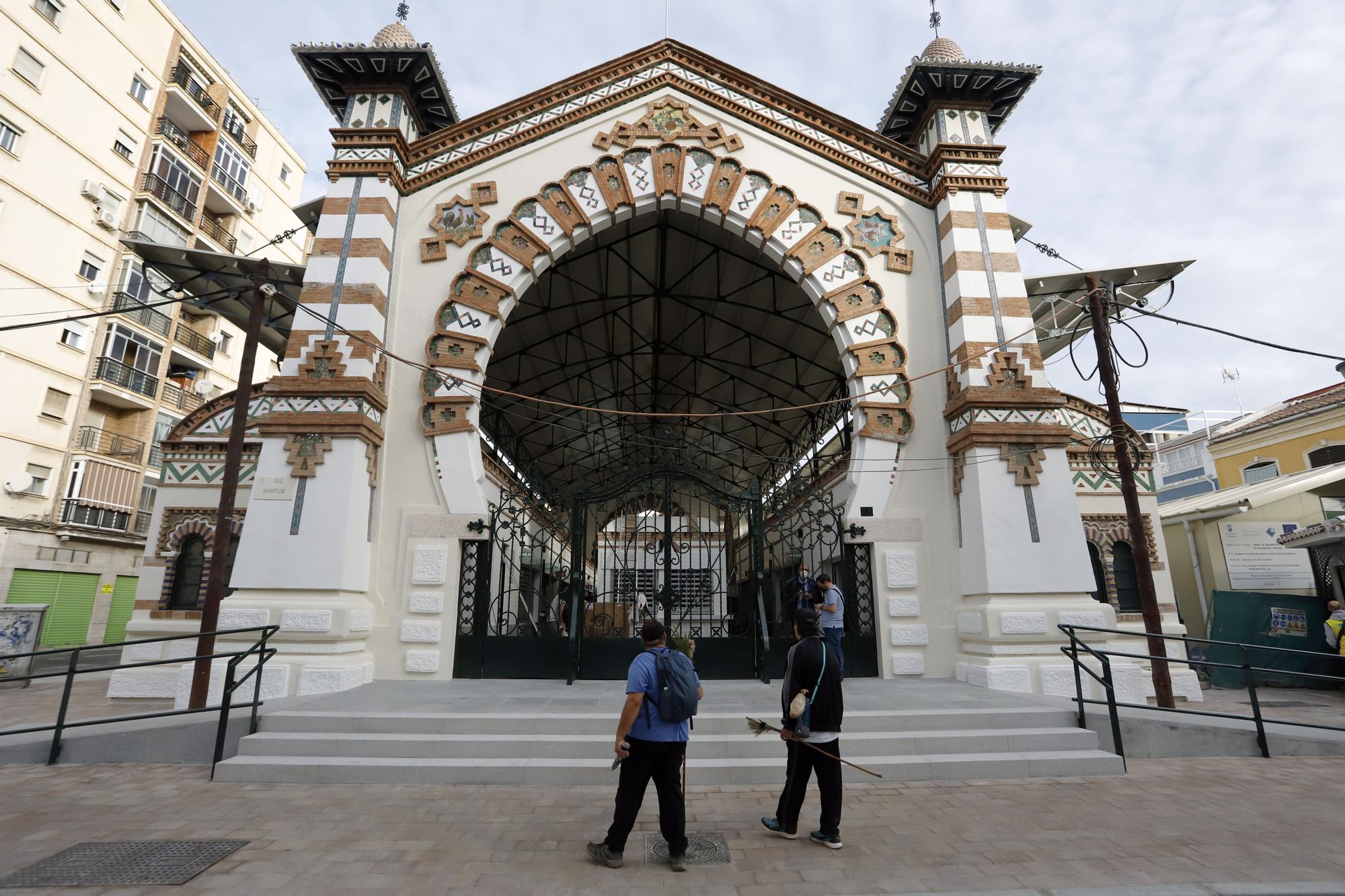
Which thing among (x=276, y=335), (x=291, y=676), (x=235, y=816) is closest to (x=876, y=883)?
(x=235, y=816)

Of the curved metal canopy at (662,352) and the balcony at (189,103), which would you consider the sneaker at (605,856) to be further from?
the balcony at (189,103)

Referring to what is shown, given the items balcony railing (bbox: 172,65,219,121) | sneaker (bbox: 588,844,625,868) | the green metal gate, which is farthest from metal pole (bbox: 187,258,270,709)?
balcony railing (bbox: 172,65,219,121)

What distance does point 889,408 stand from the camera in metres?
11.2

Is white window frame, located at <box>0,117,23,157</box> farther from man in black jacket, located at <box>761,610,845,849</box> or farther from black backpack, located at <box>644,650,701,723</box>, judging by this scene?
man in black jacket, located at <box>761,610,845,849</box>

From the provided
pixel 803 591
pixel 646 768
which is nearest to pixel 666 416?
pixel 803 591

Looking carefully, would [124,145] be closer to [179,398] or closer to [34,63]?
[34,63]

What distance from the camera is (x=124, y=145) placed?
2339cm

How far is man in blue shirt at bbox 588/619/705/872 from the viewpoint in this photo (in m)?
4.42

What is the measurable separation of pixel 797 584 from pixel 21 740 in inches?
367

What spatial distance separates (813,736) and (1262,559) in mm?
17810

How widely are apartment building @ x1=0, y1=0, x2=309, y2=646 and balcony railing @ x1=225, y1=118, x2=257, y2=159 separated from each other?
1261 millimetres

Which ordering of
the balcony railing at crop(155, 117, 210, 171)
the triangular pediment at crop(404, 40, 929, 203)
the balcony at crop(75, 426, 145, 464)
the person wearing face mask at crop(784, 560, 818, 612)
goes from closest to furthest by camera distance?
1. the person wearing face mask at crop(784, 560, 818, 612)
2. the triangular pediment at crop(404, 40, 929, 203)
3. the balcony at crop(75, 426, 145, 464)
4. the balcony railing at crop(155, 117, 210, 171)

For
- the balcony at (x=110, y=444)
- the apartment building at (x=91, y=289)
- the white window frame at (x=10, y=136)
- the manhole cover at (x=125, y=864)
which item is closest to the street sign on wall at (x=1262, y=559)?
the manhole cover at (x=125, y=864)

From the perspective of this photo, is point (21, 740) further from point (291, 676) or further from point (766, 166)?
point (766, 166)
